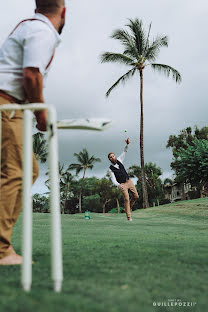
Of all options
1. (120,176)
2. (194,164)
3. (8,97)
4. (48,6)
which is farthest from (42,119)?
(194,164)

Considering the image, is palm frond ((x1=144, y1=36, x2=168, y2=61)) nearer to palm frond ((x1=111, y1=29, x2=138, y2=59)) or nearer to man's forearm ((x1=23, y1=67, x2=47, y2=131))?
palm frond ((x1=111, y1=29, x2=138, y2=59))

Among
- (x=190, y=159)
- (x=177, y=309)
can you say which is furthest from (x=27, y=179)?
(x=190, y=159)

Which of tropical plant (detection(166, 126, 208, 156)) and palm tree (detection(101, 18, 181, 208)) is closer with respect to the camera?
palm tree (detection(101, 18, 181, 208))

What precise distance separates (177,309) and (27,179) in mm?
947

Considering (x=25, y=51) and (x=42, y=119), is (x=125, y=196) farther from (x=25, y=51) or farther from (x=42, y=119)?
(x=25, y=51)

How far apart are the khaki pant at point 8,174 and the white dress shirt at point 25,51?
0.25 meters

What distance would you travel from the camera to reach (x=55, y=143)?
170cm

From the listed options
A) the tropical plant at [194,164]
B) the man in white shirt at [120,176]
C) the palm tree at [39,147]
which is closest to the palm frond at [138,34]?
the tropical plant at [194,164]

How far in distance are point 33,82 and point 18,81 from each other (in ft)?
1.01

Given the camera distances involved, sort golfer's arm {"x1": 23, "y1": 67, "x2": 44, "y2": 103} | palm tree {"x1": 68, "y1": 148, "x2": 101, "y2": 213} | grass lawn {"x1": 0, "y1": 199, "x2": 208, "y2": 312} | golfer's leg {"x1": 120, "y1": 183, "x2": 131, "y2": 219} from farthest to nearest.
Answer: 1. palm tree {"x1": 68, "y1": 148, "x2": 101, "y2": 213}
2. golfer's leg {"x1": 120, "y1": 183, "x2": 131, "y2": 219}
3. golfer's arm {"x1": 23, "y1": 67, "x2": 44, "y2": 103}
4. grass lawn {"x1": 0, "y1": 199, "x2": 208, "y2": 312}

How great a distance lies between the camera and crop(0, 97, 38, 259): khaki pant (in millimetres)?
2416

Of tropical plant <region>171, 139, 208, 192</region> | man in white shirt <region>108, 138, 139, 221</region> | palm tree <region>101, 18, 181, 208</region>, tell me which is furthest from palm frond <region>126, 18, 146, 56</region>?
man in white shirt <region>108, 138, 139, 221</region>

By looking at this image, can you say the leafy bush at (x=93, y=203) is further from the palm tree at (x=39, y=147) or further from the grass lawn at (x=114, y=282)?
the grass lawn at (x=114, y=282)

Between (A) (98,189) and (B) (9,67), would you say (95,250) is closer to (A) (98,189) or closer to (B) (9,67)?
(B) (9,67)
